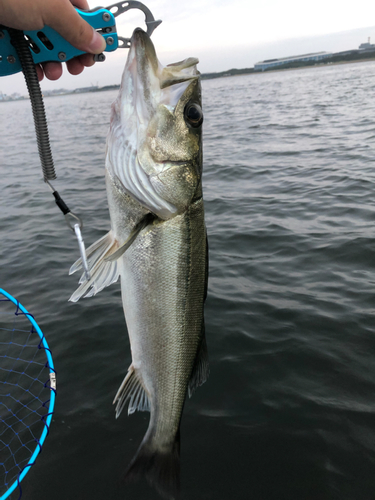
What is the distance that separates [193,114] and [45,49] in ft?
2.94

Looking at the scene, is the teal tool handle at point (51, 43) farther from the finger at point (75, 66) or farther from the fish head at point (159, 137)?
the fish head at point (159, 137)

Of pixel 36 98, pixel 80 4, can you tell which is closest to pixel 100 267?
pixel 36 98

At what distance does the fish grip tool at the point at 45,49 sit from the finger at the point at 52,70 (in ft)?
0.97

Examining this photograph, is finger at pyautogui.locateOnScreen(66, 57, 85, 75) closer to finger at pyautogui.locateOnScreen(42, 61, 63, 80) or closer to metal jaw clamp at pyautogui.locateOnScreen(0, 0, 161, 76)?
finger at pyautogui.locateOnScreen(42, 61, 63, 80)

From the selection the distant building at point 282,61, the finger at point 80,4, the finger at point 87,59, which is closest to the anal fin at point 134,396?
the finger at point 87,59

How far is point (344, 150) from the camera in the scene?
1116cm

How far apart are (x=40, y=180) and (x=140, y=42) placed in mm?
10991

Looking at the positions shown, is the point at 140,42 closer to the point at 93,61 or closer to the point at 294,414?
the point at 93,61

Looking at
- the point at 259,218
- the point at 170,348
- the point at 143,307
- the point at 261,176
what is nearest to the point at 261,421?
the point at 170,348

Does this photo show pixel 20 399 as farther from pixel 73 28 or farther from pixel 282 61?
pixel 282 61

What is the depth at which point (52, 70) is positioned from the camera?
2.31 metres

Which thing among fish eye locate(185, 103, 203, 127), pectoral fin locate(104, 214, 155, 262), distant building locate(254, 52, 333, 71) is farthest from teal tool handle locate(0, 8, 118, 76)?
distant building locate(254, 52, 333, 71)

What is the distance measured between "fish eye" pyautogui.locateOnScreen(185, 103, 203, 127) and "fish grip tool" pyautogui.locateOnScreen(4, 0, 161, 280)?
0.48 m

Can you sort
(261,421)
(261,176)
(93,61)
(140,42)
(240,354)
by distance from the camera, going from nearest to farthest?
(140,42), (93,61), (261,421), (240,354), (261,176)
